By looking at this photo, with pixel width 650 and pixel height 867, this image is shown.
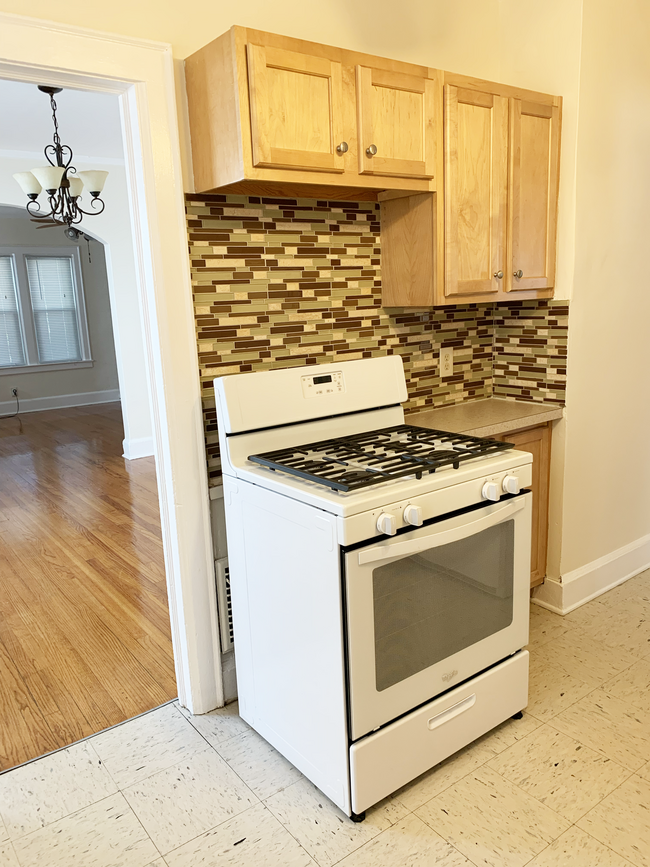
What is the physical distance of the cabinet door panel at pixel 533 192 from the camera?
2.42 m

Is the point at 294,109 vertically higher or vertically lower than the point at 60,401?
higher

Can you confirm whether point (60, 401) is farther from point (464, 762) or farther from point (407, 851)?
point (407, 851)

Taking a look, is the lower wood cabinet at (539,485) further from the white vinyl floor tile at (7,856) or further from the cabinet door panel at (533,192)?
the white vinyl floor tile at (7,856)

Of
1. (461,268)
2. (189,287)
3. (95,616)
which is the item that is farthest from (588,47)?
(95,616)

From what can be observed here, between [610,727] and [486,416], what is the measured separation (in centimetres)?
116

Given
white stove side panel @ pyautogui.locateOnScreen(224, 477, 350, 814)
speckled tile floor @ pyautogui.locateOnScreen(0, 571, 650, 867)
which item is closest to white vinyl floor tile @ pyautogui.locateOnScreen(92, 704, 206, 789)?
speckled tile floor @ pyautogui.locateOnScreen(0, 571, 650, 867)

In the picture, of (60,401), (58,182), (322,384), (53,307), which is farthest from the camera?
(60,401)

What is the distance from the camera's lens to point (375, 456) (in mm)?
1934

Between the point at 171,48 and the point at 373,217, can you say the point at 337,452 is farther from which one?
the point at 171,48

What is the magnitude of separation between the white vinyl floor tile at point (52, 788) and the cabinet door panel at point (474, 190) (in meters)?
1.93

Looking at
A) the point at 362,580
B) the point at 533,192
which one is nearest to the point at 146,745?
the point at 362,580

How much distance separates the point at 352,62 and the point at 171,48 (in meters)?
0.52

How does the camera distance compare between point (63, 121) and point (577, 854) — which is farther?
point (63, 121)

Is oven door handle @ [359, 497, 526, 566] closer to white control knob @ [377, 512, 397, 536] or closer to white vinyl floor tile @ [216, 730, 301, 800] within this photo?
white control knob @ [377, 512, 397, 536]
